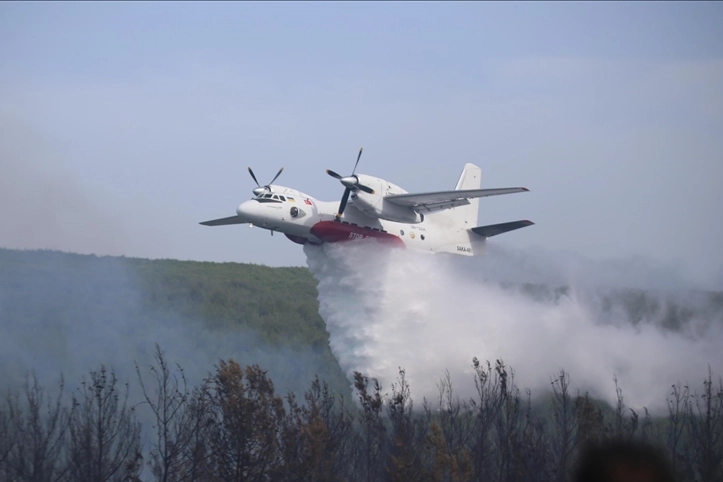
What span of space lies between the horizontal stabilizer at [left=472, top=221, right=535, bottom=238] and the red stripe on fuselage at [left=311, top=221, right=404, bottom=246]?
4182 millimetres

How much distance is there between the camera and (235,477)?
827 inches

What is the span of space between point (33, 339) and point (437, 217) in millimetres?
16285

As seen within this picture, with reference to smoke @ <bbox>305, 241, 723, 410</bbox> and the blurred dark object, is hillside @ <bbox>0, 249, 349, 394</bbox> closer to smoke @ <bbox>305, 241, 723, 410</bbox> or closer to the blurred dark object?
smoke @ <bbox>305, 241, 723, 410</bbox>

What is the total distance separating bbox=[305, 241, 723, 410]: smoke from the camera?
98.8ft

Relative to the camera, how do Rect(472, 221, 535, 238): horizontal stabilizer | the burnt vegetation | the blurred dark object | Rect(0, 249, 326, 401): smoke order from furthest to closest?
Rect(0, 249, 326, 401): smoke → Rect(472, 221, 535, 238): horizontal stabilizer → the burnt vegetation → the blurred dark object

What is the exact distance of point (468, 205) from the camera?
33469 millimetres

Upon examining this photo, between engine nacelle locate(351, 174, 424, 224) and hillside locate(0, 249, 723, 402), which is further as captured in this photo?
hillside locate(0, 249, 723, 402)

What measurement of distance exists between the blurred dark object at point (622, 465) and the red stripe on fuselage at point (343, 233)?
24.4 m

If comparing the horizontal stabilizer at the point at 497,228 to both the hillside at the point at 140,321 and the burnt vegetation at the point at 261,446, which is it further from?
the hillside at the point at 140,321

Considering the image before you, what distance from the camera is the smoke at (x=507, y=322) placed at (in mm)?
30125

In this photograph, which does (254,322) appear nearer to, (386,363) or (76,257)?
(76,257)

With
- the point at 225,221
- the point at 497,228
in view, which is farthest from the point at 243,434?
the point at 497,228

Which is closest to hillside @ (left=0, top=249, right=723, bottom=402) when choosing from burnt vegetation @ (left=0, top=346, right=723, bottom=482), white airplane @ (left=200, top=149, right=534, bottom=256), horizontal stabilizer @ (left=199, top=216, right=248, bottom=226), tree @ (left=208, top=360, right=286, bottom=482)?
burnt vegetation @ (left=0, top=346, right=723, bottom=482)

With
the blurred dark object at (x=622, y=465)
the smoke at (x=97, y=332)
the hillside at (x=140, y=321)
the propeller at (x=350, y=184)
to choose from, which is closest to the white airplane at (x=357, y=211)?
the propeller at (x=350, y=184)
